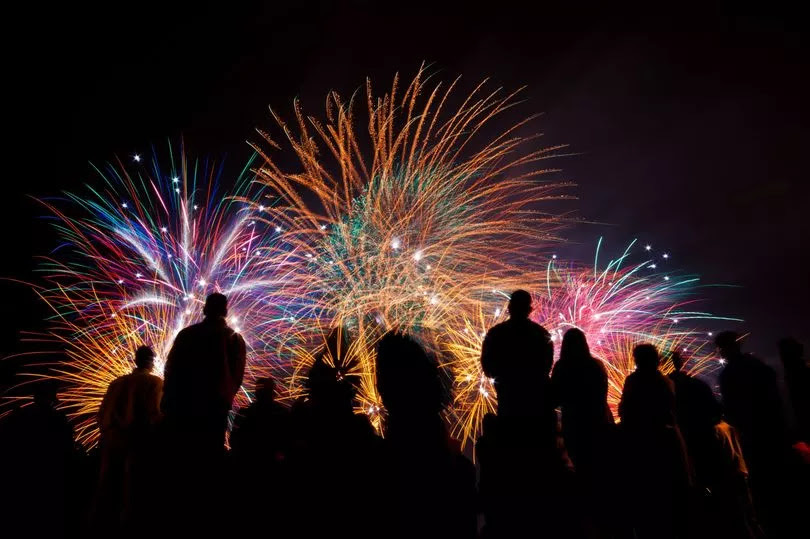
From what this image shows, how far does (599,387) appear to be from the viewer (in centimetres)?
434

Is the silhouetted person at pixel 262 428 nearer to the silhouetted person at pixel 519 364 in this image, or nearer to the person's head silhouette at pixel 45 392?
the person's head silhouette at pixel 45 392

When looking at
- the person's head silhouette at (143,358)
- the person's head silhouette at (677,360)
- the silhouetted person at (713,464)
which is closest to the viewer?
the silhouetted person at (713,464)

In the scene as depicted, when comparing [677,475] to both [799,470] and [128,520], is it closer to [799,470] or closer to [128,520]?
[799,470]

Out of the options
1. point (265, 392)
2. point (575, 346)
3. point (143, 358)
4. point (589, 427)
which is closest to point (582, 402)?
point (589, 427)

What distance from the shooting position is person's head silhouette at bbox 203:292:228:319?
4.47 metres

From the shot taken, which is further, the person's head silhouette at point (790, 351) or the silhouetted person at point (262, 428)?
the person's head silhouette at point (790, 351)

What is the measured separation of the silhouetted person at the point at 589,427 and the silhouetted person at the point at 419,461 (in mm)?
1731

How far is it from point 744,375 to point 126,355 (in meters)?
13.7

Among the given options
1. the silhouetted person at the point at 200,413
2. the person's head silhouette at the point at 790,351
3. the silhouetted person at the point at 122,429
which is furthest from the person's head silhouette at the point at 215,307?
the person's head silhouette at the point at 790,351

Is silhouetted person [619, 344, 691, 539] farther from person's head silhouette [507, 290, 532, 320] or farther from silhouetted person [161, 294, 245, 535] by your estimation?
silhouetted person [161, 294, 245, 535]

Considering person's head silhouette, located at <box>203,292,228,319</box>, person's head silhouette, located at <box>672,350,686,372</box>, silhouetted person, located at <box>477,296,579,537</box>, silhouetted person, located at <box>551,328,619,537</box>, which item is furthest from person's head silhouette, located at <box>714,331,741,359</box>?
person's head silhouette, located at <box>203,292,228,319</box>

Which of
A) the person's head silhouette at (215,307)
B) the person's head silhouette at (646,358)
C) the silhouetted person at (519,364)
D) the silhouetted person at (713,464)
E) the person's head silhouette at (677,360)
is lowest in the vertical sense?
the silhouetted person at (713,464)

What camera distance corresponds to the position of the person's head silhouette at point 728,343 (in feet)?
20.3

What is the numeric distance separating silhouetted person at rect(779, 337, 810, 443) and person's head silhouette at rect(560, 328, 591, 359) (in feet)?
11.9
